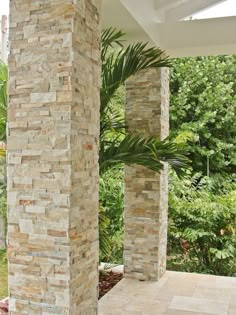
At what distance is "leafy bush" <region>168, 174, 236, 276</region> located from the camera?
5477 millimetres

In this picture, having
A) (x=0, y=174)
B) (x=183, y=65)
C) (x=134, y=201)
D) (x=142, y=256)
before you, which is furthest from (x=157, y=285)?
(x=183, y=65)

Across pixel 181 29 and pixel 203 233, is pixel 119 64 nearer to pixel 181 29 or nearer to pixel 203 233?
pixel 181 29

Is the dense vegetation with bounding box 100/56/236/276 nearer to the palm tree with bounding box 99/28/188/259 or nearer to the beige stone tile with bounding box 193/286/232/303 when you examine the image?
the beige stone tile with bounding box 193/286/232/303

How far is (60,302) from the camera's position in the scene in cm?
227

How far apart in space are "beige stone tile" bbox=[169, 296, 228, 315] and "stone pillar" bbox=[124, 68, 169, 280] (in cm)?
64

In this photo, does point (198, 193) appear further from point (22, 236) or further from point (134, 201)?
point (22, 236)

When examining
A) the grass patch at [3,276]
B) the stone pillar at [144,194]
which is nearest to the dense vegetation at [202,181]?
the stone pillar at [144,194]

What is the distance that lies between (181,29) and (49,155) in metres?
2.54

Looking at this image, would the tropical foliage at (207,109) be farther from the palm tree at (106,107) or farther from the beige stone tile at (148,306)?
the beige stone tile at (148,306)

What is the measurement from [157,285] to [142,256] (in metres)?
0.36

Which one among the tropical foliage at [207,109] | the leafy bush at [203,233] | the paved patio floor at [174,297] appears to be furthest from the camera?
the tropical foliage at [207,109]

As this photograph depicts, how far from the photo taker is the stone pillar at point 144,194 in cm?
429

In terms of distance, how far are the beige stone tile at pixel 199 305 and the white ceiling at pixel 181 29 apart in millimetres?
2572

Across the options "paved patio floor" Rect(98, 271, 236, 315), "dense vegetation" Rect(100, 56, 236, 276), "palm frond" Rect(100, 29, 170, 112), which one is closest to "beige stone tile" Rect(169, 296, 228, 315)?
"paved patio floor" Rect(98, 271, 236, 315)
